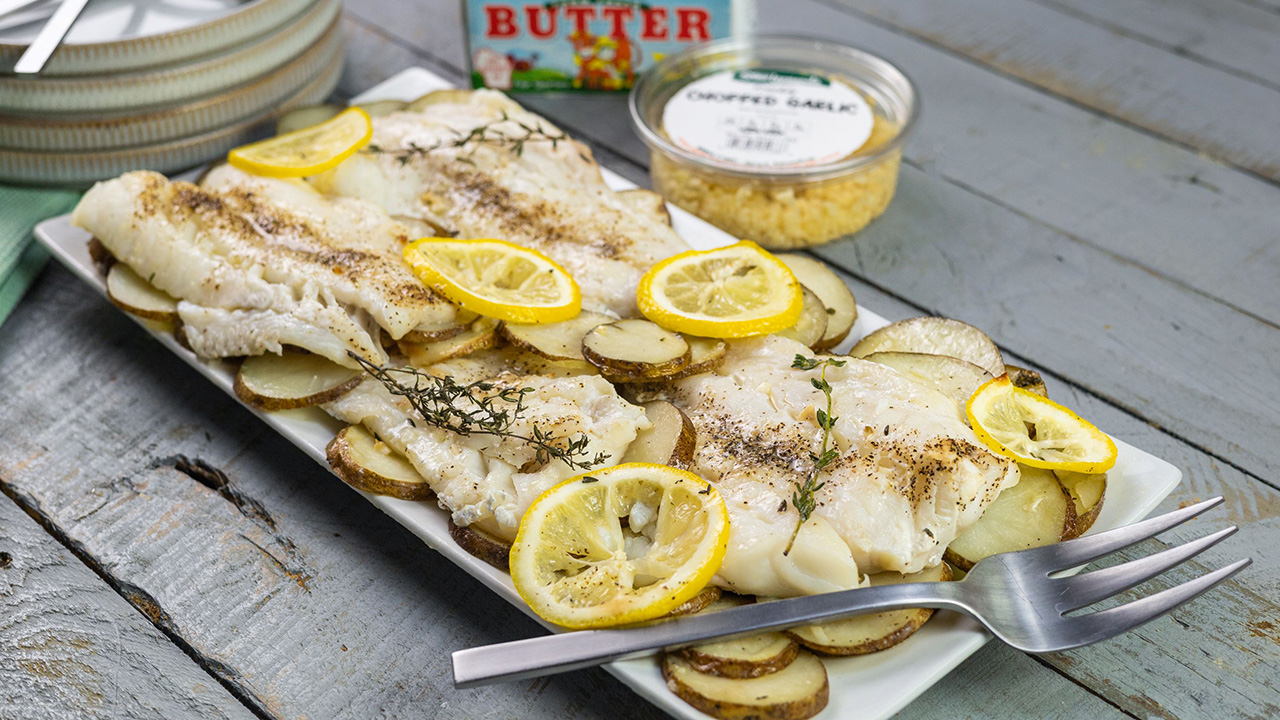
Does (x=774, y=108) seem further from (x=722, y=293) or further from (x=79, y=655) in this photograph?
(x=79, y=655)

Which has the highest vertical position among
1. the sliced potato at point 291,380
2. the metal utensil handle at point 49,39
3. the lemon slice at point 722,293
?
the metal utensil handle at point 49,39

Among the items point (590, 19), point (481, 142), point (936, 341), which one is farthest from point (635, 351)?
point (590, 19)

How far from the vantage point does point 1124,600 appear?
2.12 m

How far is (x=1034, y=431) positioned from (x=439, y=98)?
1.79 m

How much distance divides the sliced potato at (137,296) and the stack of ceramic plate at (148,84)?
62 cm

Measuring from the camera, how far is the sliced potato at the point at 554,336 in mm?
2268

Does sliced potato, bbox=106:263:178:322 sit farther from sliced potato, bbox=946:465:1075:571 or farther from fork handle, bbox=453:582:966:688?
sliced potato, bbox=946:465:1075:571

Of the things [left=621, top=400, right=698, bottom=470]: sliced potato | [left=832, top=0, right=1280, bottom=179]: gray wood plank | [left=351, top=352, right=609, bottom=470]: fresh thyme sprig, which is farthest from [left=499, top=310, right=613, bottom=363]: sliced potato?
[left=832, top=0, right=1280, bottom=179]: gray wood plank

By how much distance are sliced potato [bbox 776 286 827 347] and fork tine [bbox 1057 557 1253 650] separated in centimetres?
77

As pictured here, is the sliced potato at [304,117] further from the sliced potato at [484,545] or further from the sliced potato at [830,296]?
the sliced potato at [484,545]

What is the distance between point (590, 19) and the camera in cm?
342

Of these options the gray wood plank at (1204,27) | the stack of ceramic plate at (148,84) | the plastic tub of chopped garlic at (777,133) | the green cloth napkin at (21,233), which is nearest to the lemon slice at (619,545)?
the plastic tub of chopped garlic at (777,133)

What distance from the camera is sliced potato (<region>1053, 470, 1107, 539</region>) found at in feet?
6.57

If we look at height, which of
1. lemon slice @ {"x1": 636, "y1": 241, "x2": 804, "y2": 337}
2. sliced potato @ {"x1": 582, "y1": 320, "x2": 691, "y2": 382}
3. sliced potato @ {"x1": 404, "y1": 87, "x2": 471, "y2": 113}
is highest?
sliced potato @ {"x1": 404, "y1": 87, "x2": 471, "y2": 113}
